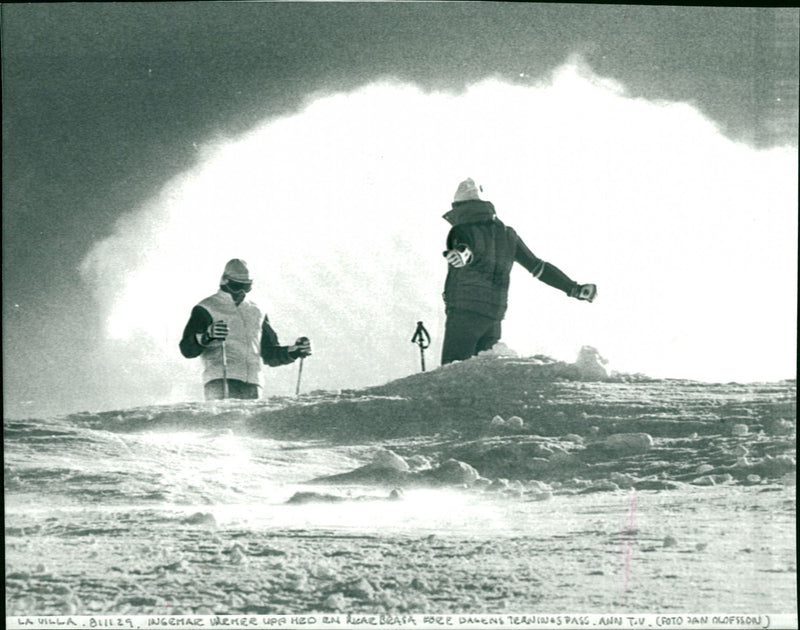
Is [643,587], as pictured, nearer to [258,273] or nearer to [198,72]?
[258,273]

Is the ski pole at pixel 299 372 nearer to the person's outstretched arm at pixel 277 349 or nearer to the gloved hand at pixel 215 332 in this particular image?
the person's outstretched arm at pixel 277 349

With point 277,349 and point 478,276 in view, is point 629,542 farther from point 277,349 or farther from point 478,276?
point 277,349

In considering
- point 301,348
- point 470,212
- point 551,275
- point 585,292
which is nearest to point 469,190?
point 470,212

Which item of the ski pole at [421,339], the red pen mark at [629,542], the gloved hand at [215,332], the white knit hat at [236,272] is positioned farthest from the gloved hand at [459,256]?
the red pen mark at [629,542]

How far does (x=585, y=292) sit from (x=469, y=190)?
1.93 feet

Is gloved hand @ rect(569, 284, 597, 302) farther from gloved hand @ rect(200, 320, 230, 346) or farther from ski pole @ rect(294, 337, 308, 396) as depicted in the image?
gloved hand @ rect(200, 320, 230, 346)

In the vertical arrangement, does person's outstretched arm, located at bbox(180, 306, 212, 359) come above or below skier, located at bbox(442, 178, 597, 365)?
below

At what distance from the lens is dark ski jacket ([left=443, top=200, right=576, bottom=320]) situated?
4.43m

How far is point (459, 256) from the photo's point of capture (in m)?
4.40

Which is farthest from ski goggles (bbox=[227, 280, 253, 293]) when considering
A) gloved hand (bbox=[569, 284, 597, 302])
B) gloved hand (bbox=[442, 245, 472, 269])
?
gloved hand (bbox=[569, 284, 597, 302])

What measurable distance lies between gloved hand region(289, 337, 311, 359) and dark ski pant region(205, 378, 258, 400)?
199 mm

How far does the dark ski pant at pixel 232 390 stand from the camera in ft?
14.5

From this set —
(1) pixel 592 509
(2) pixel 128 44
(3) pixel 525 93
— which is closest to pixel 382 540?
(1) pixel 592 509

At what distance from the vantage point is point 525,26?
440 centimetres
